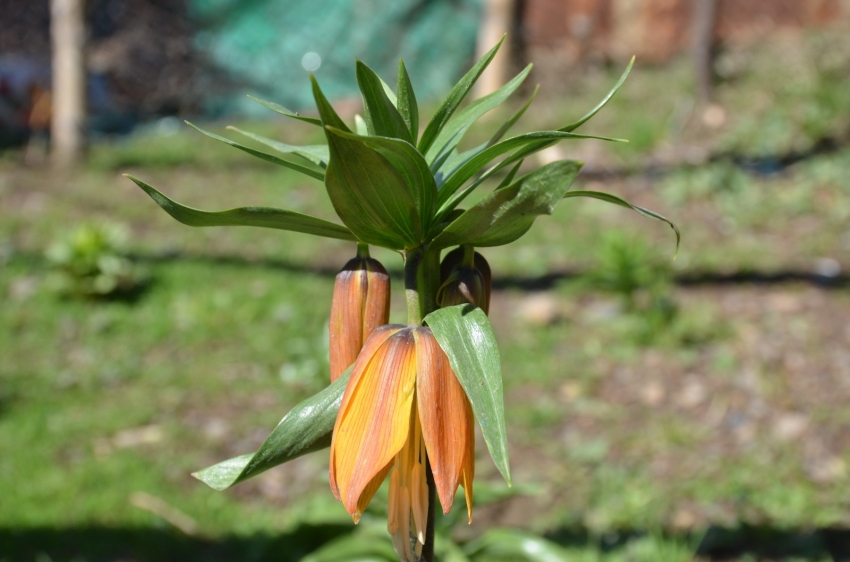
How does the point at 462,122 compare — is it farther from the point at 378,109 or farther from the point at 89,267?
the point at 89,267

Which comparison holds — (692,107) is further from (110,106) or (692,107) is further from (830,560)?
(110,106)

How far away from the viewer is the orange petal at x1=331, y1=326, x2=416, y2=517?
780 mm

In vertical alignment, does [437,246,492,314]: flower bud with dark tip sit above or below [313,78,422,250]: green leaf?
below

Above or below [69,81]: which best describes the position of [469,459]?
below

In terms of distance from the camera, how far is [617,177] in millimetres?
5039

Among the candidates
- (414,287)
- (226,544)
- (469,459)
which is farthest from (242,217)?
(226,544)

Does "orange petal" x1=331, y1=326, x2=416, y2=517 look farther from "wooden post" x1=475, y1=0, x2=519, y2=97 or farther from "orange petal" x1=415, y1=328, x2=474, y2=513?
"wooden post" x1=475, y1=0, x2=519, y2=97

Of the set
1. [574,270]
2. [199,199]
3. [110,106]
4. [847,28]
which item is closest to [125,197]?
[199,199]

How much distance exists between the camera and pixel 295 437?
805 millimetres

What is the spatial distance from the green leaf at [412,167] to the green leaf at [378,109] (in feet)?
0.15

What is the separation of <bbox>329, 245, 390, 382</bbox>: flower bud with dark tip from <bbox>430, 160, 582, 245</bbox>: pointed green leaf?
10 centimetres

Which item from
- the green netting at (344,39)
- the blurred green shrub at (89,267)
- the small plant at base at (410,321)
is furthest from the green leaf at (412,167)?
the green netting at (344,39)

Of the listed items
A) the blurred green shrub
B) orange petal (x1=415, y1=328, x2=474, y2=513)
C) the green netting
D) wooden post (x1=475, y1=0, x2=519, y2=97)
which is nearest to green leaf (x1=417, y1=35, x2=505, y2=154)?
orange petal (x1=415, y1=328, x2=474, y2=513)

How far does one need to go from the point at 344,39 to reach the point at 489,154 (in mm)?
6144
